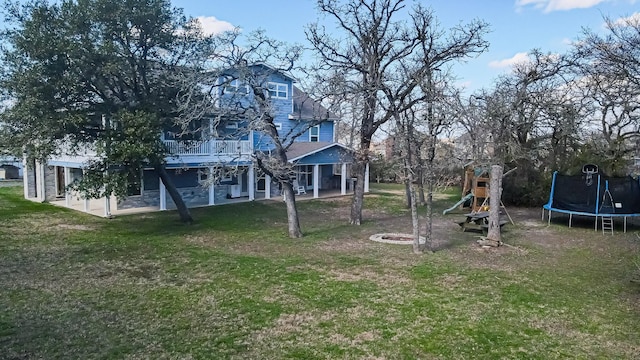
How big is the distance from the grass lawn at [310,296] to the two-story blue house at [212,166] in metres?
4.31

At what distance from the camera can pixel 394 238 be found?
13.0 meters

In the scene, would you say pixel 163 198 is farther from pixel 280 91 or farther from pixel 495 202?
pixel 495 202

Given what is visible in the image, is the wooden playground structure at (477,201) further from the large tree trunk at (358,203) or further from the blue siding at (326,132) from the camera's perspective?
the blue siding at (326,132)

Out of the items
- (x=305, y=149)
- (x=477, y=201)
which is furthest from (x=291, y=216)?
(x=305, y=149)

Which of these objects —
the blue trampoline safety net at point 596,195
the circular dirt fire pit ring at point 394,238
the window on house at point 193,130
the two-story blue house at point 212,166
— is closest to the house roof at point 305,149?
the two-story blue house at point 212,166

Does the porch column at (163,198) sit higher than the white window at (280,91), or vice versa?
the white window at (280,91)

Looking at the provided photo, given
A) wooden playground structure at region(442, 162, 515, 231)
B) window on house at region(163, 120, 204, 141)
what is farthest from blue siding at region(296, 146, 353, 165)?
window on house at region(163, 120, 204, 141)

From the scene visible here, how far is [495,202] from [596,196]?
611 cm

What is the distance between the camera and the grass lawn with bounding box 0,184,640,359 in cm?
570

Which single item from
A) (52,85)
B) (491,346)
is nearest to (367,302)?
(491,346)

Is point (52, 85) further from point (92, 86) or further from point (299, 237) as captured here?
point (299, 237)

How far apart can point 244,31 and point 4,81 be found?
6.68 m

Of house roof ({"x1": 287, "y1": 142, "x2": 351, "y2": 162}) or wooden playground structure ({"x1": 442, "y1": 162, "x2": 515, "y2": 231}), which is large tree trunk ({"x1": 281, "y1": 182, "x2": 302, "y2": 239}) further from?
house roof ({"x1": 287, "y1": 142, "x2": 351, "y2": 162})

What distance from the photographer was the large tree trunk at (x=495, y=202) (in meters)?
11.5
